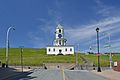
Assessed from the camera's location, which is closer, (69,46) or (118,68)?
(118,68)

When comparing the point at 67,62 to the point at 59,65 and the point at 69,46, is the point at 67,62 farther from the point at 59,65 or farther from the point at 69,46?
the point at 69,46

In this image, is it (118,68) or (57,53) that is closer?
(118,68)

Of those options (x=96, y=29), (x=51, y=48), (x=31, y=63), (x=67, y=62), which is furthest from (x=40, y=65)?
(x=96, y=29)

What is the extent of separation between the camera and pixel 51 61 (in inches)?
5261

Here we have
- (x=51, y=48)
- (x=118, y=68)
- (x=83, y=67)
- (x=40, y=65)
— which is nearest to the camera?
(x=118, y=68)

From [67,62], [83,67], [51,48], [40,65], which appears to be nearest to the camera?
[83,67]

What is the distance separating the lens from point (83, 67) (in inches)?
4525

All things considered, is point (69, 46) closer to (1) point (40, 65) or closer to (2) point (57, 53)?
(2) point (57, 53)

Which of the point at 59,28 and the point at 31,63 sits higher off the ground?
the point at 59,28

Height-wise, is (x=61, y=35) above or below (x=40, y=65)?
above

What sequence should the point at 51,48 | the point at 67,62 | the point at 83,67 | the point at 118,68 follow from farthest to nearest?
the point at 51,48
the point at 67,62
the point at 83,67
the point at 118,68

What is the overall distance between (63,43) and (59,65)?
45.1 meters

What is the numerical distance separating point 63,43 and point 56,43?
12.5 feet

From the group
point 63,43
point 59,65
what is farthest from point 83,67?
point 63,43
